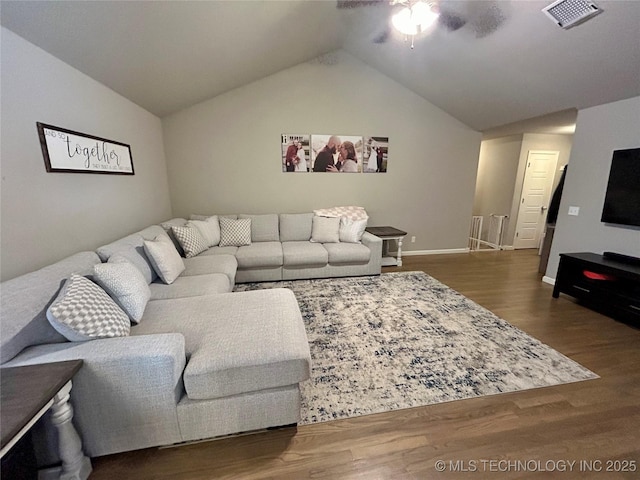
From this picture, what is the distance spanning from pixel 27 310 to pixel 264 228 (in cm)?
279

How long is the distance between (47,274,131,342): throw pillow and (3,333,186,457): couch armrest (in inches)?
2.6

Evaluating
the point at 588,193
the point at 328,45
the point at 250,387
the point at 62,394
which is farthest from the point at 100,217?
the point at 588,193

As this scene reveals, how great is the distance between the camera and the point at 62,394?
3.69 ft

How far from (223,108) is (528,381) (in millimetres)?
4632

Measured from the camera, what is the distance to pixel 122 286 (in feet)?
5.51

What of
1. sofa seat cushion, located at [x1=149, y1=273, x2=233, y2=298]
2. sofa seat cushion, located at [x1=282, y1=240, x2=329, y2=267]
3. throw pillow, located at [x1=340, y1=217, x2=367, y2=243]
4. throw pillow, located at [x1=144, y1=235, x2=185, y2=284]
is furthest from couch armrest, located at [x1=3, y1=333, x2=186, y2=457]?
throw pillow, located at [x1=340, y1=217, x2=367, y2=243]

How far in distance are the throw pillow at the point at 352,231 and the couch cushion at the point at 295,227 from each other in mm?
518

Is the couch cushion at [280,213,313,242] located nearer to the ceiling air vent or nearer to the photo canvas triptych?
the photo canvas triptych

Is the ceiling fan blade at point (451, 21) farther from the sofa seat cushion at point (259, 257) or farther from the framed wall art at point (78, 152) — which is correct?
the framed wall art at point (78, 152)

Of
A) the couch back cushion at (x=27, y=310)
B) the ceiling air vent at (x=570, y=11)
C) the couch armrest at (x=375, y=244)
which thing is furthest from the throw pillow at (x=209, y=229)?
the ceiling air vent at (x=570, y=11)

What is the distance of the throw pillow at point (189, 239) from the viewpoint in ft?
10.2

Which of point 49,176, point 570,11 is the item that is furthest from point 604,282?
point 49,176

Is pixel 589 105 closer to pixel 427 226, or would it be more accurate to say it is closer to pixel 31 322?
pixel 427 226

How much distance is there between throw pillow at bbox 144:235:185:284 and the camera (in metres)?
2.34
